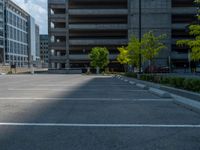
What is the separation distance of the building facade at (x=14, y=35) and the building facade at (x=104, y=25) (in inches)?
1522

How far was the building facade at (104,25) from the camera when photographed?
274ft

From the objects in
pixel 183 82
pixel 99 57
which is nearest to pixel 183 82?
pixel 183 82

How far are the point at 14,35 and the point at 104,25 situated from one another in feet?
217

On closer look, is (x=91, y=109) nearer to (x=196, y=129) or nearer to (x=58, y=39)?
(x=196, y=129)

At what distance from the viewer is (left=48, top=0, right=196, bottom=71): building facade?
8338cm

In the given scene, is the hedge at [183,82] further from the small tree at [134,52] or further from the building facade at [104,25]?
the building facade at [104,25]

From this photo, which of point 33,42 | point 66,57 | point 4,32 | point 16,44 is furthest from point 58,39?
point 33,42

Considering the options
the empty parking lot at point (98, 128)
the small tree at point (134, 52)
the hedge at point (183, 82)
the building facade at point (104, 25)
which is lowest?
the empty parking lot at point (98, 128)

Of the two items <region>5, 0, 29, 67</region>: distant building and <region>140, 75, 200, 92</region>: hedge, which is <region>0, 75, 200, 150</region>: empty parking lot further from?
<region>5, 0, 29, 67</region>: distant building

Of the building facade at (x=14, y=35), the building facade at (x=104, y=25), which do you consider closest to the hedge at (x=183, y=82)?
the building facade at (x=104, y=25)

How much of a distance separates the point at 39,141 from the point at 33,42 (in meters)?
172

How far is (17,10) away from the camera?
153 m

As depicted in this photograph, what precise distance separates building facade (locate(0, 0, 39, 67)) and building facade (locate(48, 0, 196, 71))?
38.7m

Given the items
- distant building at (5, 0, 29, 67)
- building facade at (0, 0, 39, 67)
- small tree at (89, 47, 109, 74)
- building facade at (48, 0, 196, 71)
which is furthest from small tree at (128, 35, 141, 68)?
distant building at (5, 0, 29, 67)
